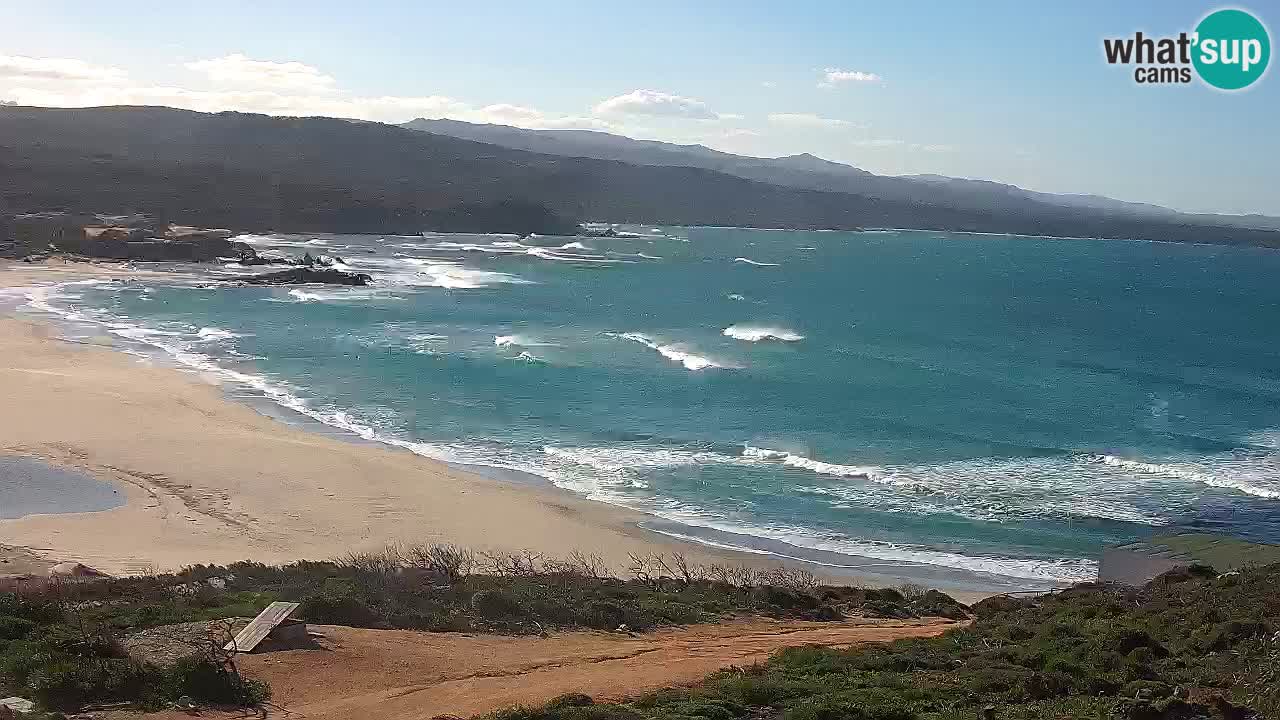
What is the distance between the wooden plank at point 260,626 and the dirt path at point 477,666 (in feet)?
0.68

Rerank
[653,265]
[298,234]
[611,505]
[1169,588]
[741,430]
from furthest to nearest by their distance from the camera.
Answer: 1. [298,234]
2. [653,265]
3. [741,430]
4. [611,505]
5. [1169,588]

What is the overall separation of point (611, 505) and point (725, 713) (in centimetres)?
1479

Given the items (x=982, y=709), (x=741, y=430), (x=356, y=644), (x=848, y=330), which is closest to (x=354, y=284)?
(x=848, y=330)

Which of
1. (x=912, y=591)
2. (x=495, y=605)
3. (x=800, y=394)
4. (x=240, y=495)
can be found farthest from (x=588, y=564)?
(x=800, y=394)

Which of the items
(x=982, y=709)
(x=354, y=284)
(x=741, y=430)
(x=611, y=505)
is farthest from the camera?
(x=354, y=284)

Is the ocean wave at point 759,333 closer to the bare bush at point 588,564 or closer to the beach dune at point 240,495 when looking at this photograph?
the beach dune at point 240,495

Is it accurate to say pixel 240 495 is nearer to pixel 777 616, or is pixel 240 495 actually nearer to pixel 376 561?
pixel 376 561

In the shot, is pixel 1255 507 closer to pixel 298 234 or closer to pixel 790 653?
pixel 790 653

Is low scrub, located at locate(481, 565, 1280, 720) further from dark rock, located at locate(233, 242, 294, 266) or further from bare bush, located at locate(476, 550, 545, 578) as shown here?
dark rock, located at locate(233, 242, 294, 266)

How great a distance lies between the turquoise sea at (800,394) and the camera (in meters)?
25.0

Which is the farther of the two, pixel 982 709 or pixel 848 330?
pixel 848 330

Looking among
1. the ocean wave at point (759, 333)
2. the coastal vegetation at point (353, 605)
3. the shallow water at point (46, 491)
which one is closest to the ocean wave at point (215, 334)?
the shallow water at point (46, 491)

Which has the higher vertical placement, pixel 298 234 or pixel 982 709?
pixel 298 234

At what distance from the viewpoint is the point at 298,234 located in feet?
352
